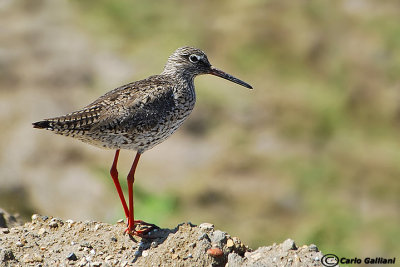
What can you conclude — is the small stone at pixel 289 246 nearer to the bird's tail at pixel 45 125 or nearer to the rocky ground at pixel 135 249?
the rocky ground at pixel 135 249

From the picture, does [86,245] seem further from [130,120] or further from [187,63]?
[187,63]

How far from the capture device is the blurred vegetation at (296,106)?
15.0 metres

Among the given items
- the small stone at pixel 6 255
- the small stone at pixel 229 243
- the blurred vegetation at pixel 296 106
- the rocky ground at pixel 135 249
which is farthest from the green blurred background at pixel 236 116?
the small stone at pixel 229 243

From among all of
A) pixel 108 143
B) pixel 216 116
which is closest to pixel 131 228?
pixel 108 143

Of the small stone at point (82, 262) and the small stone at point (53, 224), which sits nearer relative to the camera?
the small stone at point (82, 262)

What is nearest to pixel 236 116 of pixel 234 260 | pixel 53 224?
pixel 53 224

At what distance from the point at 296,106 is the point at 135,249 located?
9973 millimetres

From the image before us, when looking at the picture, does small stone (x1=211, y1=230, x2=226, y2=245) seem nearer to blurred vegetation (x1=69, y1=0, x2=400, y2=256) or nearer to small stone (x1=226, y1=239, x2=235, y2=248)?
small stone (x1=226, y1=239, x2=235, y2=248)

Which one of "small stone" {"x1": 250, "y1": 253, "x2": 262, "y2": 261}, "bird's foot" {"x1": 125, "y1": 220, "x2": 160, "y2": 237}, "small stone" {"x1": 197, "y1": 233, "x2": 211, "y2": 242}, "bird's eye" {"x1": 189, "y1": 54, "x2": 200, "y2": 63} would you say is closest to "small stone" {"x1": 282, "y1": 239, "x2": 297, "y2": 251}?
"small stone" {"x1": 250, "y1": 253, "x2": 262, "y2": 261}

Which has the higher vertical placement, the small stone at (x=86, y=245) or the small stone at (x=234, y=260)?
the small stone at (x=86, y=245)

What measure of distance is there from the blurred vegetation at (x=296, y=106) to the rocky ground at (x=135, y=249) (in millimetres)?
3830

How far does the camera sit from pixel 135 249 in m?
8.05

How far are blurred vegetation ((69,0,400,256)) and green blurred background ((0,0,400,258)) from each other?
0.04 metres

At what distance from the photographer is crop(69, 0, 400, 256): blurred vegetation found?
1495cm
